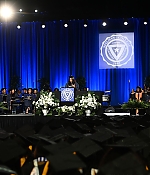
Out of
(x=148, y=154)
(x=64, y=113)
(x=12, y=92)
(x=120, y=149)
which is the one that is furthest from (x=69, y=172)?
(x=12, y=92)

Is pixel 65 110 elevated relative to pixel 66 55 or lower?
lower

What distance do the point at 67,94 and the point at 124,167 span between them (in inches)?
276

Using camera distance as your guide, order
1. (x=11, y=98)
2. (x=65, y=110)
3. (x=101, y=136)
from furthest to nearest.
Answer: (x=11, y=98), (x=65, y=110), (x=101, y=136)

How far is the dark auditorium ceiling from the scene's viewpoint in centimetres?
1786

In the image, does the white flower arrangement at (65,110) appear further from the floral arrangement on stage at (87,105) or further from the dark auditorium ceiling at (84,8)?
the dark auditorium ceiling at (84,8)

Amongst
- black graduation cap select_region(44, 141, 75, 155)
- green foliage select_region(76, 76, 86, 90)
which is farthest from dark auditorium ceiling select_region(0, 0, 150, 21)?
black graduation cap select_region(44, 141, 75, 155)

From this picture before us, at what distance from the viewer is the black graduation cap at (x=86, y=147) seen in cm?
276

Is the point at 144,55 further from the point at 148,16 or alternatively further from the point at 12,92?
the point at 12,92

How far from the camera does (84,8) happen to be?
18406mm

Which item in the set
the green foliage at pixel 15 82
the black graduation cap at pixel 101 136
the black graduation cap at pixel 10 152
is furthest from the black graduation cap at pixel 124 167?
the green foliage at pixel 15 82

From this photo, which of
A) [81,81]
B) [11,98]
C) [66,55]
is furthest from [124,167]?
[66,55]

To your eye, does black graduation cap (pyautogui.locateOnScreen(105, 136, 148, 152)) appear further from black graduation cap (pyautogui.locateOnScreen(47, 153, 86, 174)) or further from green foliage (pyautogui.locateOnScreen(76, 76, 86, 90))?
green foliage (pyautogui.locateOnScreen(76, 76, 86, 90))

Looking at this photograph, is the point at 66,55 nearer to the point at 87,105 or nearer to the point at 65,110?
the point at 65,110

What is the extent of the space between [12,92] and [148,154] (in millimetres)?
14559
